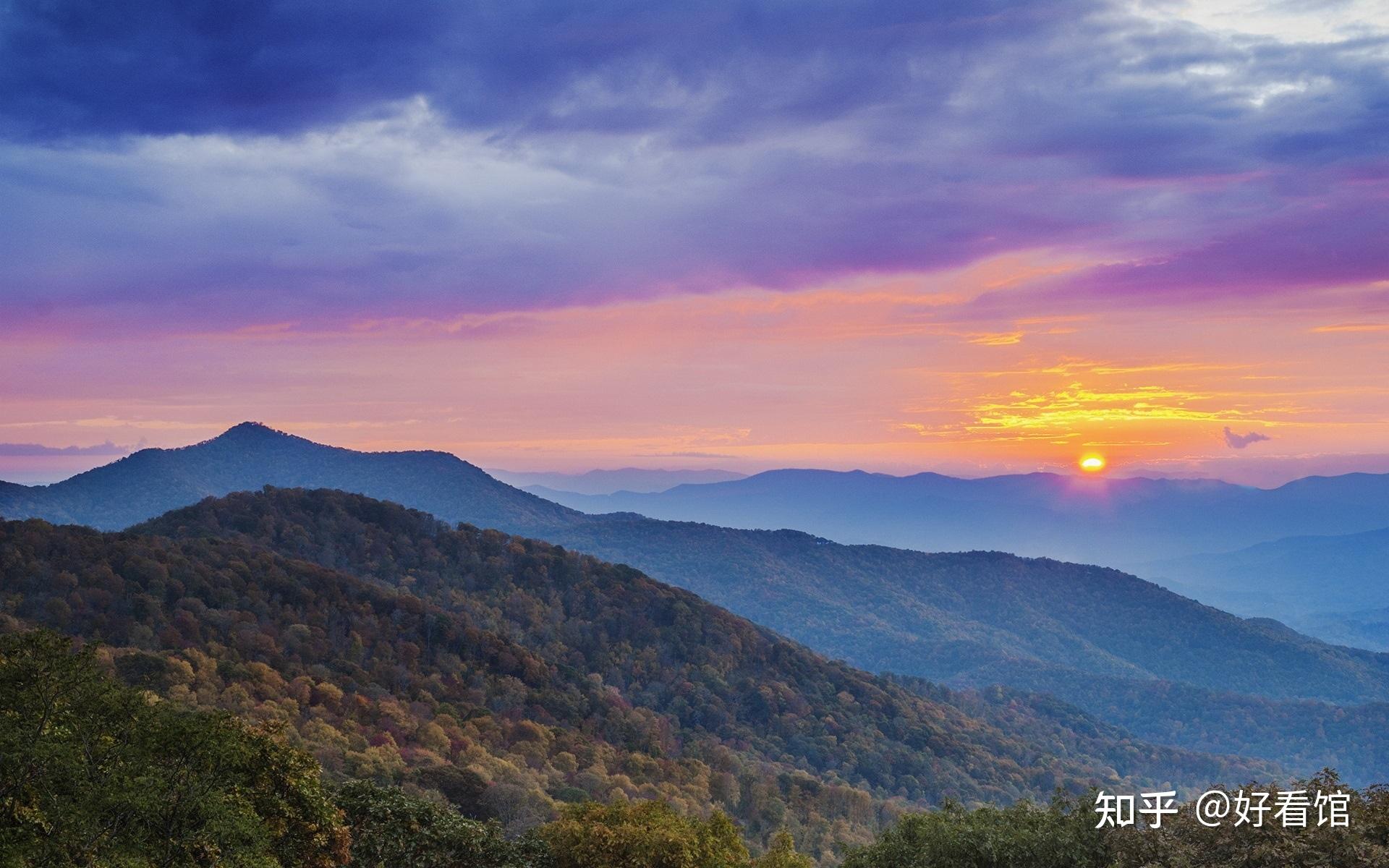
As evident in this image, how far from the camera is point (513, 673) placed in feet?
281

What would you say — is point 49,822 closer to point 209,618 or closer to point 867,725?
point 209,618

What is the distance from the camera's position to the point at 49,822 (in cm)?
1424

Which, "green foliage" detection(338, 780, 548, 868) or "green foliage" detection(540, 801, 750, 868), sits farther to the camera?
"green foliage" detection(338, 780, 548, 868)

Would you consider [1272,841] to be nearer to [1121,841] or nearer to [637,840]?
[1121,841]

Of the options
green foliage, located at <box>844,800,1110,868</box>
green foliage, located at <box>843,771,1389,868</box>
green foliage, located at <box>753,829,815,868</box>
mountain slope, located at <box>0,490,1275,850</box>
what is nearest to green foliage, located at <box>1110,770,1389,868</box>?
green foliage, located at <box>843,771,1389,868</box>

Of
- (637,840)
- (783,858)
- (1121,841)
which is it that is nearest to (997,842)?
(1121,841)

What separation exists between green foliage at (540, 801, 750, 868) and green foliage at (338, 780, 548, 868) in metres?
1.10

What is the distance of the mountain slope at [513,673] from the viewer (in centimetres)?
6294

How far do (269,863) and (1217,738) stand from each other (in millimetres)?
187941

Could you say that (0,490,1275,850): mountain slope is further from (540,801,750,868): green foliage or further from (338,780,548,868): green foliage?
(540,801,750,868): green foliage

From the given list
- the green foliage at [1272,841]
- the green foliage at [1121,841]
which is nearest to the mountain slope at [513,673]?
the green foliage at [1121,841]

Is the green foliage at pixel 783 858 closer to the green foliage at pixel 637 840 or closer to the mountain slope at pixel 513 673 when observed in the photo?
the green foliage at pixel 637 840

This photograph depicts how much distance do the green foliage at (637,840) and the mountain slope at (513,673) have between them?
19.8 meters

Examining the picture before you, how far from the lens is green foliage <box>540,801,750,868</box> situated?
76.2 feet
